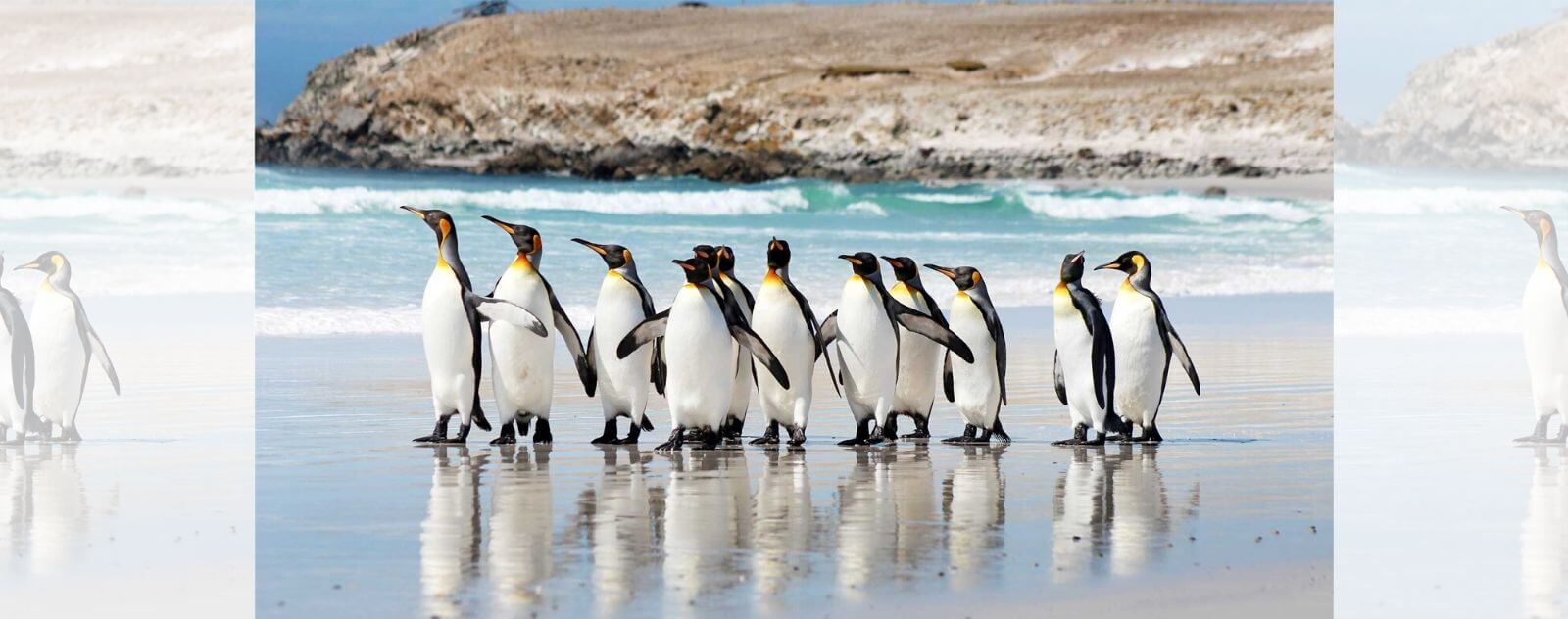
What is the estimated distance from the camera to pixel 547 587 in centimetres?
379

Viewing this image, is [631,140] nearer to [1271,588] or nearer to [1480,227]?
[1480,227]

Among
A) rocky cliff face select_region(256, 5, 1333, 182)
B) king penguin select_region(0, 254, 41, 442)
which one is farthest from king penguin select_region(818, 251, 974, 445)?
rocky cliff face select_region(256, 5, 1333, 182)

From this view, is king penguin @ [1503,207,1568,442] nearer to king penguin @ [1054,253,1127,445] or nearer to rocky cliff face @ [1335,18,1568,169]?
king penguin @ [1054,253,1127,445]

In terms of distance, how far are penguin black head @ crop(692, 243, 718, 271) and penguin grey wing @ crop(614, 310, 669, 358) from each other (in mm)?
226

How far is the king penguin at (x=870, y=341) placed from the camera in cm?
635

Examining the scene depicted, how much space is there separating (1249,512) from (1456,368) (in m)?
4.21

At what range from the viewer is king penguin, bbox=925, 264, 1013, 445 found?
6414mm

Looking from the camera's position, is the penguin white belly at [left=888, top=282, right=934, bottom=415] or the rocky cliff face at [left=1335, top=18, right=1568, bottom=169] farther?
the rocky cliff face at [left=1335, top=18, right=1568, bottom=169]

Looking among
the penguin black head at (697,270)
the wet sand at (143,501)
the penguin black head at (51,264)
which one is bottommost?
the wet sand at (143,501)

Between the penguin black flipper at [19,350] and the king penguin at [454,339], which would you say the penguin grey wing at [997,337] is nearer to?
the king penguin at [454,339]

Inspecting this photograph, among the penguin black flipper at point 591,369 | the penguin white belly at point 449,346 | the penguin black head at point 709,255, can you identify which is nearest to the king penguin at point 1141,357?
the penguin black head at point 709,255

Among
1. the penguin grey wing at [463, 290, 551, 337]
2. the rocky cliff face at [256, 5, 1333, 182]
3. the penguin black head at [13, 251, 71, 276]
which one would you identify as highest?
the rocky cliff face at [256, 5, 1333, 182]

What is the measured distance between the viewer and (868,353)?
250 inches

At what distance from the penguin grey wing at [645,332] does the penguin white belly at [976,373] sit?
1094 mm
